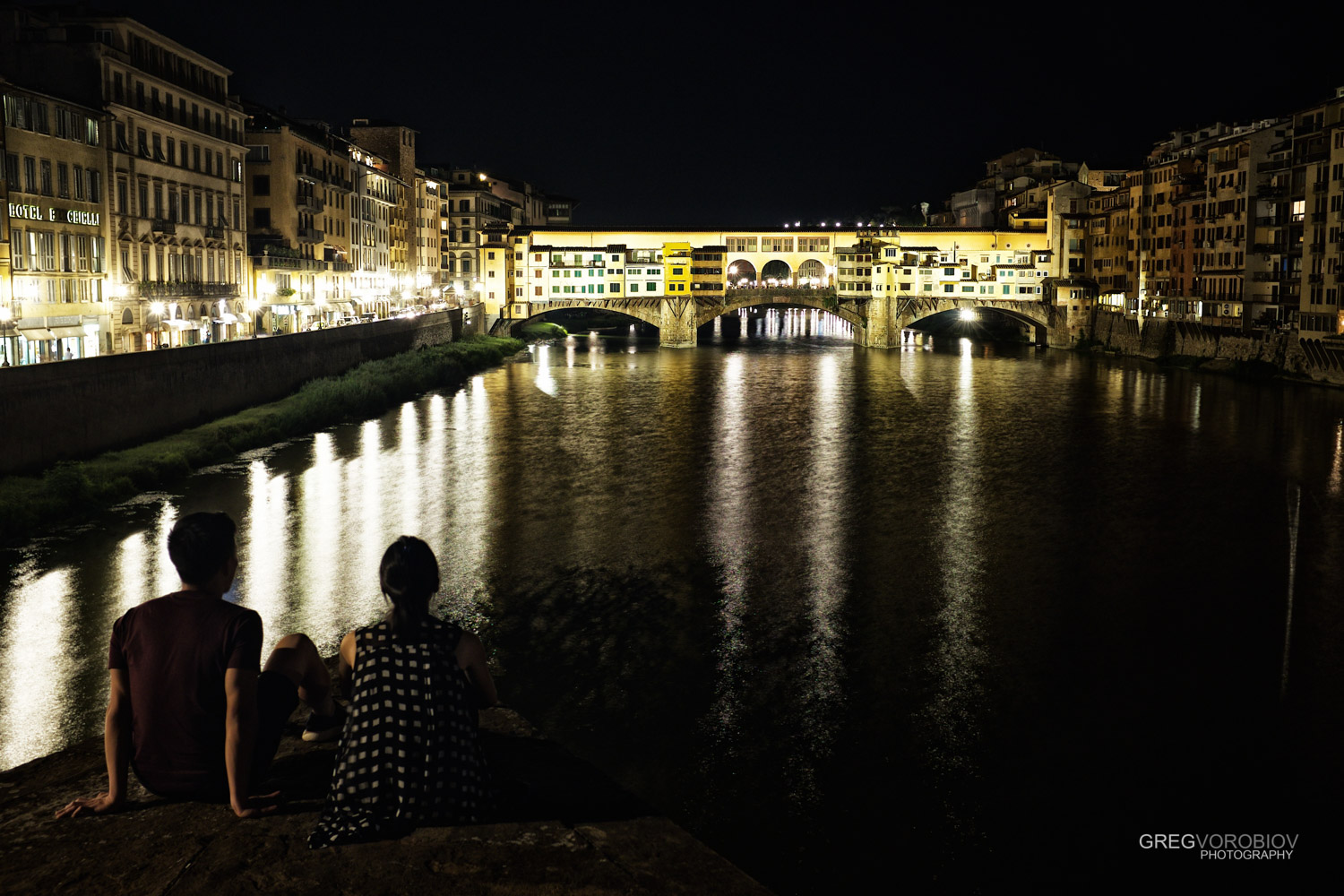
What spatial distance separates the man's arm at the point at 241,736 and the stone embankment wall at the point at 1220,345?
38258 millimetres

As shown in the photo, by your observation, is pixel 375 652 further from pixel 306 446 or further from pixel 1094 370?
pixel 1094 370

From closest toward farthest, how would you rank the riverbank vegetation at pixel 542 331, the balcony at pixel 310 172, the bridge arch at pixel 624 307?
the balcony at pixel 310 172 < the bridge arch at pixel 624 307 < the riverbank vegetation at pixel 542 331

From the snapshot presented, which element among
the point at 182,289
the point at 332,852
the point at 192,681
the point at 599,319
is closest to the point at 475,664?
the point at 332,852

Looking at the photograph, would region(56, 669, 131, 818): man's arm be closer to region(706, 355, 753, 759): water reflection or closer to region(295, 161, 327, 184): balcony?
region(706, 355, 753, 759): water reflection

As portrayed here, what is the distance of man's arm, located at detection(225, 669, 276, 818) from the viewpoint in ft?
12.4

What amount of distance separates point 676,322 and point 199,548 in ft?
202

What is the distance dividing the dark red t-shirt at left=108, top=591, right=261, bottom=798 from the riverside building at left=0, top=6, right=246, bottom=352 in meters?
28.2

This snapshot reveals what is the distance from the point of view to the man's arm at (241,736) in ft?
12.4

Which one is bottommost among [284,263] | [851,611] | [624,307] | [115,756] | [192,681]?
[851,611]

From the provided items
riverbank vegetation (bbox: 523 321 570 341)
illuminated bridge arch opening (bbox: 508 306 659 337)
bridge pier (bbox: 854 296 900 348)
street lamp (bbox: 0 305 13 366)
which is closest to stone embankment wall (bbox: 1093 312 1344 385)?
→ bridge pier (bbox: 854 296 900 348)

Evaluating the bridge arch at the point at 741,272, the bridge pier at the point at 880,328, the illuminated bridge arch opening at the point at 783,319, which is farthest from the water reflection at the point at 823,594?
the bridge arch at the point at 741,272

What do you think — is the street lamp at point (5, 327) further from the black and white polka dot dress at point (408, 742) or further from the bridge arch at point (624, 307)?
the bridge arch at point (624, 307)

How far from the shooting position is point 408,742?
3.81 m

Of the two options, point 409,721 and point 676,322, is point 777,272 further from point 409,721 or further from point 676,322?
point 409,721
